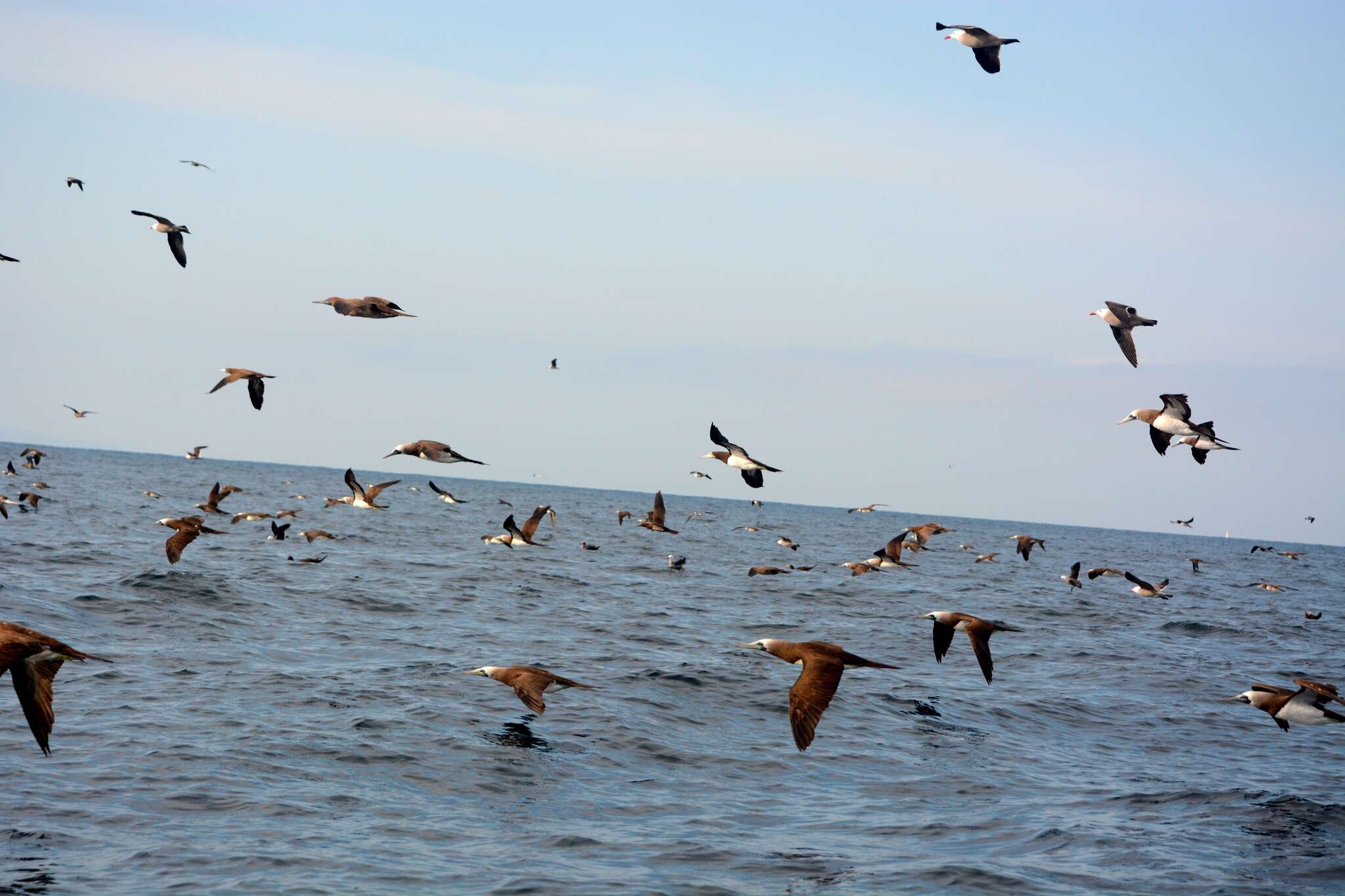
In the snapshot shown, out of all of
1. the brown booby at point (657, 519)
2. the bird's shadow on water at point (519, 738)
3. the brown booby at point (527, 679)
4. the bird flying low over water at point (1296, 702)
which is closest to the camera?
the bird flying low over water at point (1296, 702)

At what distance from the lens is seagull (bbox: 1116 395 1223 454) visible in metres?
17.8

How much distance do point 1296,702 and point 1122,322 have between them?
6038mm

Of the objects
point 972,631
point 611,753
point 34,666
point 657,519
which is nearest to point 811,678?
point 611,753

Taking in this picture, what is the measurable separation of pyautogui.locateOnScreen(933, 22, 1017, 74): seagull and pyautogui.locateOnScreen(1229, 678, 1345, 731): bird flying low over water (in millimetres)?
9194

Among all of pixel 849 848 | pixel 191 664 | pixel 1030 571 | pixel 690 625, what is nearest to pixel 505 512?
pixel 1030 571

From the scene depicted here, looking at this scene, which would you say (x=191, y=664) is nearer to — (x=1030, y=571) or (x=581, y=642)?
(x=581, y=642)

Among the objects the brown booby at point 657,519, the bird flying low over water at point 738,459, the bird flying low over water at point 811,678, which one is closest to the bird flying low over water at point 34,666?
Answer: the bird flying low over water at point 811,678

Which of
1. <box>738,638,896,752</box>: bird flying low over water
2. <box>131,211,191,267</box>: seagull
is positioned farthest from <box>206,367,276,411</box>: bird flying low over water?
<box>738,638,896,752</box>: bird flying low over water

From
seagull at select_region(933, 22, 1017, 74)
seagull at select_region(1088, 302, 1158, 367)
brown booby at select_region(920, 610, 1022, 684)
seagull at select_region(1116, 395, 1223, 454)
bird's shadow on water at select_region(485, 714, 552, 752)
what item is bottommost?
bird's shadow on water at select_region(485, 714, 552, 752)

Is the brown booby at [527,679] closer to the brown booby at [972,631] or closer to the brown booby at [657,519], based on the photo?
the brown booby at [972,631]

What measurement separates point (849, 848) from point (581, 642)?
12408 mm

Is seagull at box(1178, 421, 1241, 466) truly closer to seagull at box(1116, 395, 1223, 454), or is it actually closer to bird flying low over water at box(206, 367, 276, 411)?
seagull at box(1116, 395, 1223, 454)

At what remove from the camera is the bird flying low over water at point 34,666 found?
10.8 meters

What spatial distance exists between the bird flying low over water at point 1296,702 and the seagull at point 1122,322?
5.12m
